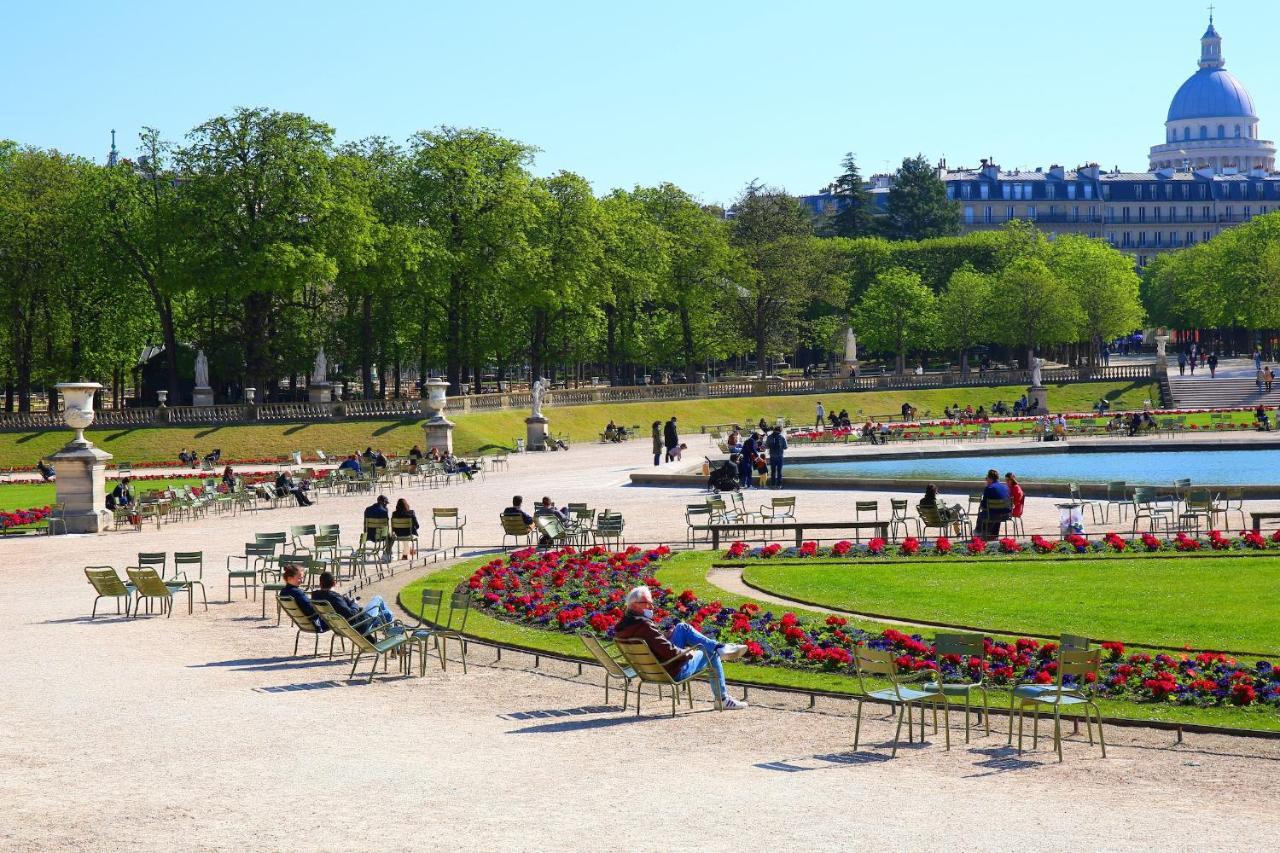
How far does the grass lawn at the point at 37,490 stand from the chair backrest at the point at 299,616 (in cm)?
2378

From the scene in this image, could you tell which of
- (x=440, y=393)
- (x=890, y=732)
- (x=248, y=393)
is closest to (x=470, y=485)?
(x=440, y=393)

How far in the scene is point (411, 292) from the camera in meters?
73.1

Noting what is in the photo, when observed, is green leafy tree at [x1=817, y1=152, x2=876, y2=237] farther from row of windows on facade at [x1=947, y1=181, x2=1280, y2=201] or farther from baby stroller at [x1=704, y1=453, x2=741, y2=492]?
baby stroller at [x1=704, y1=453, x2=741, y2=492]

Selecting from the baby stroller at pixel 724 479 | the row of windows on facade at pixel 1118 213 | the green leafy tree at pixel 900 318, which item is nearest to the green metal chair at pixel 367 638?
the baby stroller at pixel 724 479

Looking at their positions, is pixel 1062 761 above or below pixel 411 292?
below

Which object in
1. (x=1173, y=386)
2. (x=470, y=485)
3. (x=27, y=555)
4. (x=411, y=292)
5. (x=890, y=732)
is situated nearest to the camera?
(x=890, y=732)

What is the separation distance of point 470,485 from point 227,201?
2450 cm

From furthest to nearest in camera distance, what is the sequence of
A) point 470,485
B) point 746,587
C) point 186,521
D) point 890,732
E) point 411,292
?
point 411,292 → point 470,485 → point 186,521 → point 746,587 → point 890,732

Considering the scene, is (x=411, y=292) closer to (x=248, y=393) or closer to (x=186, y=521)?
(x=248, y=393)

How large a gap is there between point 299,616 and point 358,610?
2.78 feet

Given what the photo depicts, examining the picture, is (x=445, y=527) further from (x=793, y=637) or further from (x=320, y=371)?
(x=320, y=371)

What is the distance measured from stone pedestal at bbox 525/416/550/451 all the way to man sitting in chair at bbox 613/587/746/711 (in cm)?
4716

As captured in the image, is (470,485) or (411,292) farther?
(411,292)

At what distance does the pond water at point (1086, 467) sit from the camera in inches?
1656
